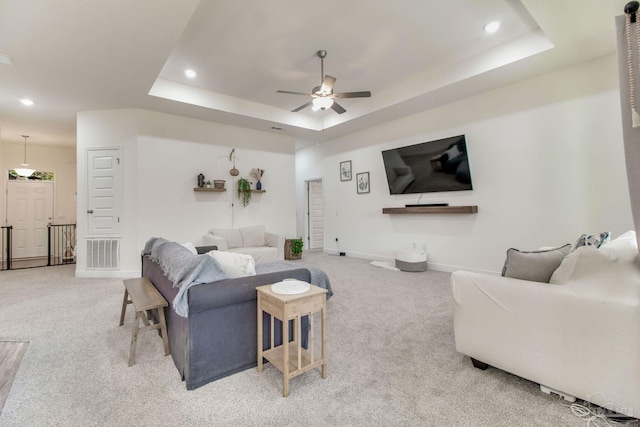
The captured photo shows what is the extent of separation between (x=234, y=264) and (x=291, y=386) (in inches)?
35.9

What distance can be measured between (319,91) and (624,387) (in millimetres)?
3698

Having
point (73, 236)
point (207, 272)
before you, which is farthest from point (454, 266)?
point (73, 236)

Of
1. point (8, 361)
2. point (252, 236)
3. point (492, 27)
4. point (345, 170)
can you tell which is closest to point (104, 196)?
point (252, 236)

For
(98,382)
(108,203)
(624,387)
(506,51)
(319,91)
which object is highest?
(506,51)

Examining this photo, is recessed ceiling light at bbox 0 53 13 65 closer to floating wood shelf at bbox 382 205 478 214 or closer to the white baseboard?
the white baseboard

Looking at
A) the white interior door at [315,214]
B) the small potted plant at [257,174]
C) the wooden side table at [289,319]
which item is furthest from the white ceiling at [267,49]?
the white interior door at [315,214]

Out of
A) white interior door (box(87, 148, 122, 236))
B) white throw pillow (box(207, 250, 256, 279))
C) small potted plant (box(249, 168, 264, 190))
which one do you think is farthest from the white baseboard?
white throw pillow (box(207, 250, 256, 279))

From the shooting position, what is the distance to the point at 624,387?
4.89ft

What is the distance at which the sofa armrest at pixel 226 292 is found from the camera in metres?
1.79

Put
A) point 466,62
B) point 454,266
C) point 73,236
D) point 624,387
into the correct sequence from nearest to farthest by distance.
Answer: point 624,387, point 466,62, point 454,266, point 73,236

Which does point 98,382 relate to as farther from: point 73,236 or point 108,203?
point 73,236

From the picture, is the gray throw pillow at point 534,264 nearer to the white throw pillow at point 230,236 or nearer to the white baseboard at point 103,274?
the white throw pillow at point 230,236

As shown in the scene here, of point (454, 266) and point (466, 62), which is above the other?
point (466, 62)

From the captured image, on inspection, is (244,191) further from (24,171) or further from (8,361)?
(24,171)
